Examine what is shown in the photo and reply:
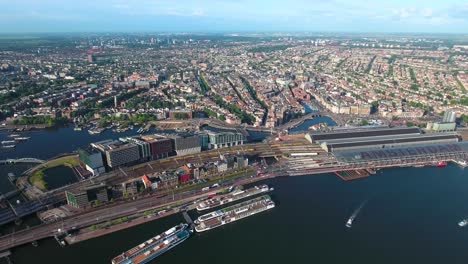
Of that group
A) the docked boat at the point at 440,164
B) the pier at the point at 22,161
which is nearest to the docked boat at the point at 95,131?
the pier at the point at 22,161

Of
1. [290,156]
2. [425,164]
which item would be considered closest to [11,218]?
[290,156]

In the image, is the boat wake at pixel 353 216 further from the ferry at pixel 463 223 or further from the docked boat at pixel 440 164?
the docked boat at pixel 440 164

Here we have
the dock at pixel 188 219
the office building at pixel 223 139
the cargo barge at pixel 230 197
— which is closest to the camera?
the dock at pixel 188 219

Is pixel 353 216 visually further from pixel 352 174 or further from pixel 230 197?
pixel 230 197

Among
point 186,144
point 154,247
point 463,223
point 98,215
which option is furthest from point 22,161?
point 463,223

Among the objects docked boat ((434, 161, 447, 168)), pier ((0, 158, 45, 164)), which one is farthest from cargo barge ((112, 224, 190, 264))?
docked boat ((434, 161, 447, 168))

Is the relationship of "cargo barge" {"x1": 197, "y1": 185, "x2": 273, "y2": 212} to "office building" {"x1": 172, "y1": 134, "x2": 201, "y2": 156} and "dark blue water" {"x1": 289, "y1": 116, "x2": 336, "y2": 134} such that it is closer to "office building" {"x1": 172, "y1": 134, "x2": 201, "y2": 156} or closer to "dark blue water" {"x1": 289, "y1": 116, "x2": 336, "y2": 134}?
"office building" {"x1": 172, "y1": 134, "x2": 201, "y2": 156}
